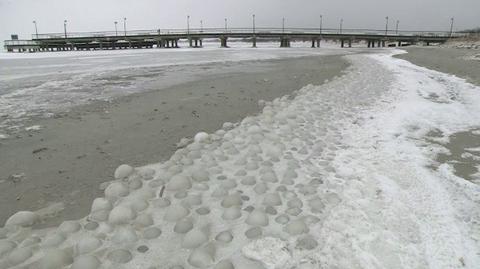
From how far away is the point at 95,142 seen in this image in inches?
229

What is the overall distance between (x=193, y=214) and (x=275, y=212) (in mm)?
774

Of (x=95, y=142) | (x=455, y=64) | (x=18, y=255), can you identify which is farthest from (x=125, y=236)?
(x=455, y=64)

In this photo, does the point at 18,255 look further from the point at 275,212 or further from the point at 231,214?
the point at 275,212

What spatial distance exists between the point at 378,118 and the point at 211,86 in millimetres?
5961

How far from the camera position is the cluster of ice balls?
9.10ft

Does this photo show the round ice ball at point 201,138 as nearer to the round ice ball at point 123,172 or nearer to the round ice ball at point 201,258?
the round ice ball at point 123,172

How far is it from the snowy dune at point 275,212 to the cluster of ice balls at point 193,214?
11 millimetres

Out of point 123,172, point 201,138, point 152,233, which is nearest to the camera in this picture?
point 152,233

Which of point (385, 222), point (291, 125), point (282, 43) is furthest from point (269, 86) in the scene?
point (282, 43)

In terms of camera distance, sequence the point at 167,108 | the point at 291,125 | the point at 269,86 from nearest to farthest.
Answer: the point at 291,125, the point at 167,108, the point at 269,86

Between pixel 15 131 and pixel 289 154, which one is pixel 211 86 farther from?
pixel 289 154

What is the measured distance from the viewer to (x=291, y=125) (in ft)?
20.6

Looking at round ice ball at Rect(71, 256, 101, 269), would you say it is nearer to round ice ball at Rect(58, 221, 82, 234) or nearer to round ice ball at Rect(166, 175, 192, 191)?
round ice ball at Rect(58, 221, 82, 234)

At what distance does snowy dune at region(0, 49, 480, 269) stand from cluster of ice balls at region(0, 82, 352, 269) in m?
0.01
